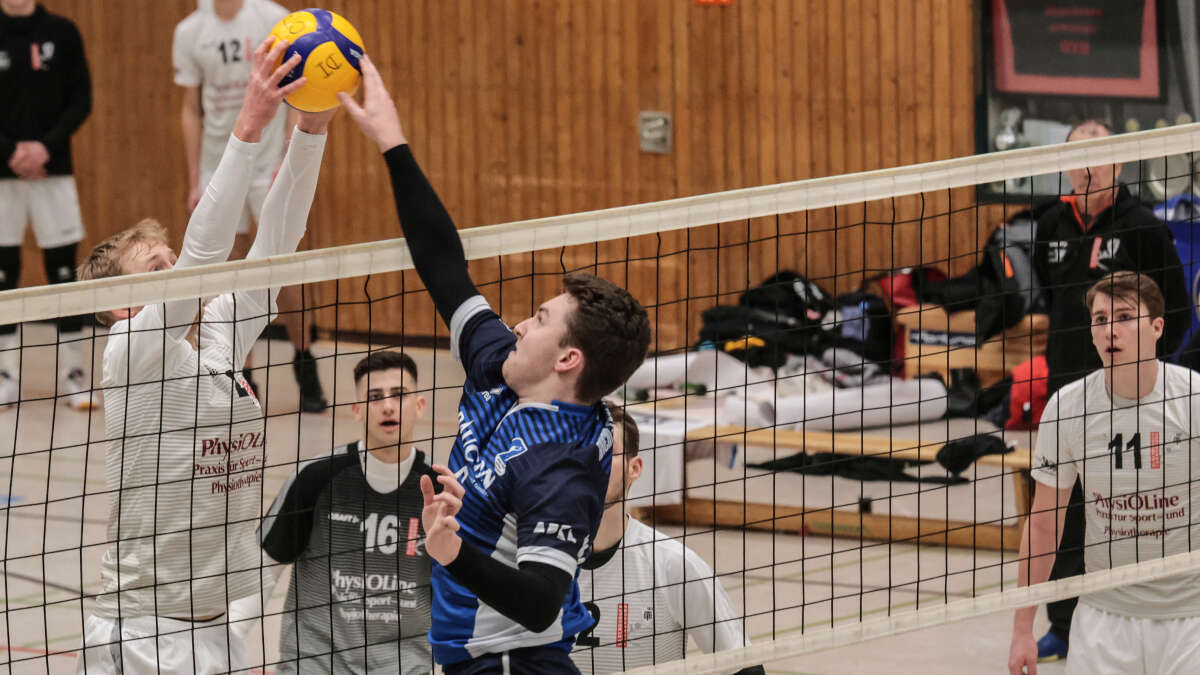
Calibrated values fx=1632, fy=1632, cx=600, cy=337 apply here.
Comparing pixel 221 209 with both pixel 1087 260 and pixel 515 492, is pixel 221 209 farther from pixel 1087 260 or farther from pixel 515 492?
pixel 1087 260

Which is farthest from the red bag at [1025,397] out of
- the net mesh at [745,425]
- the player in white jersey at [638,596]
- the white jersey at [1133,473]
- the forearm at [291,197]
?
the forearm at [291,197]

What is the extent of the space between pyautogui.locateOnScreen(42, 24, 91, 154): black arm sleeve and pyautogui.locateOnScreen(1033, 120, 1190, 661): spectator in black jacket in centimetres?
609

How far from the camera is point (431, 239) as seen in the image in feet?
12.0

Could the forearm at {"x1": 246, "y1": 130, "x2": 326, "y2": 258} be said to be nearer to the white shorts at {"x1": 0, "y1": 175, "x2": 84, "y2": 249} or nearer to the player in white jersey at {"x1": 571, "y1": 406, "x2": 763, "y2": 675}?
the player in white jersey at {"x1": 571, "y1": 406, "x2": 763, "y2": 675}

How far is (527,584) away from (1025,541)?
223 cm

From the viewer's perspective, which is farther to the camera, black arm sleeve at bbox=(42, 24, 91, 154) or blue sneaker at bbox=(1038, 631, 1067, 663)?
black arm sleeve at bbox=(42, 24, 91, 154)

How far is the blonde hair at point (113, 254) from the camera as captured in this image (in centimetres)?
422

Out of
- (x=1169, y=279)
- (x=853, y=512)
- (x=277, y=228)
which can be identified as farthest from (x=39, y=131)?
(x=1169, y=279)

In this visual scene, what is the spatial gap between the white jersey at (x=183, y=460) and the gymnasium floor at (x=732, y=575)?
1.13 feet

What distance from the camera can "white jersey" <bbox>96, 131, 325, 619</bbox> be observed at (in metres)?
4.13

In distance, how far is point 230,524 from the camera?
435 centimetres

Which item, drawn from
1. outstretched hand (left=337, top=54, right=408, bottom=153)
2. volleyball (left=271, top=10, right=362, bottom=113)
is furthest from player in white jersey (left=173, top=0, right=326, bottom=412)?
outstretched hand (left=337, top=54, right=408, bottom=153)

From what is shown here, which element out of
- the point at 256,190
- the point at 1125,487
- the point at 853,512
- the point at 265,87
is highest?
the point at 265,87

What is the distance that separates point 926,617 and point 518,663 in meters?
1.58
